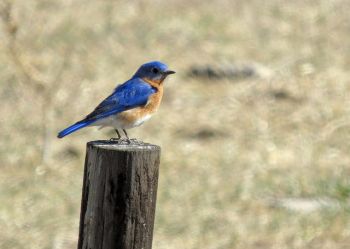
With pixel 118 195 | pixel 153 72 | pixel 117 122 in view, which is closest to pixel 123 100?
pixel 117 122

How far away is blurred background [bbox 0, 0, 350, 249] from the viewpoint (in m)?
8.63

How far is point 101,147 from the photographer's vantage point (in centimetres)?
437

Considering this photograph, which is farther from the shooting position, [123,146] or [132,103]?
[132,103]

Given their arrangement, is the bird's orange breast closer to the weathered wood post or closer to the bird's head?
Answer: the bird's head

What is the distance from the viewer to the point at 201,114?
38.2ft

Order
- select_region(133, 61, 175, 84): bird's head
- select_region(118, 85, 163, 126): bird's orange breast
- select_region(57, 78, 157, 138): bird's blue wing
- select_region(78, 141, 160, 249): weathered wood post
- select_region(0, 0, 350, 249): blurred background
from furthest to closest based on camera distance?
1. select_region(0, 0, 350, 249): blurred background
2. select_region(133, 61, 175, 84): bird's head
3. select_region(118, 85, 163, 126): bird's orange breast
4. select_region(57, 78, 157, 138): bird's blue wing
5. select_region(78, 141, 160, 249): weathered wood post

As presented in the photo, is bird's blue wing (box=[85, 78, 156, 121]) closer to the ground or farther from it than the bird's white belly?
farther from it

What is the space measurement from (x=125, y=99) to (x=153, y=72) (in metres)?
0.44

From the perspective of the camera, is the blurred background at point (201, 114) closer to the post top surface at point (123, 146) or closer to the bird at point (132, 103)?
the bird at point (132, 103)

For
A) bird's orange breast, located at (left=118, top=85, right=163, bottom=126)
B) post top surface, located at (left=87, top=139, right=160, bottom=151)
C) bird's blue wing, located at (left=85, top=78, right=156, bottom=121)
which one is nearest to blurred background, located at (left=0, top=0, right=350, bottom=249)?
bird's orange breast, located at (left=118, top=85, right=163, bottom=126)

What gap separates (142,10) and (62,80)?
295 cm

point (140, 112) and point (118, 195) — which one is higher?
point (140, 112)

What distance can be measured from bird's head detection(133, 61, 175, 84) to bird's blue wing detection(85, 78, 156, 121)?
92 mm

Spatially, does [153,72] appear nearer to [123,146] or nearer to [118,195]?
[123,146]
